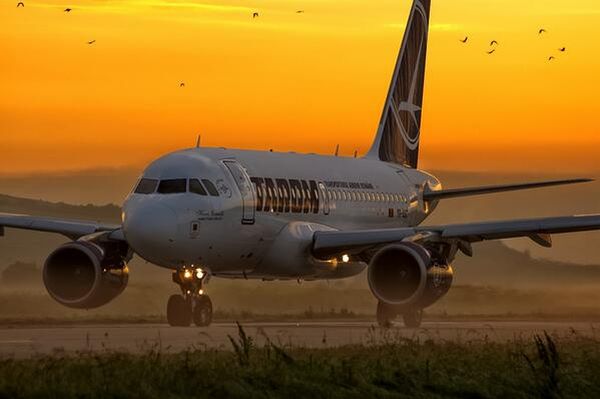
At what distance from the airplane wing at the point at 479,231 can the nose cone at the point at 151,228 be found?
6062 millimetres

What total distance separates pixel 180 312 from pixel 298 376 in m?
17.1

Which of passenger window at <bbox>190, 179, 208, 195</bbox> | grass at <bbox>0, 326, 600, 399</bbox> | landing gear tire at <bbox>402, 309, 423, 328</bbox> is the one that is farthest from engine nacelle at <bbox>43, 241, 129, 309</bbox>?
grass at <bbox>0, 326, 600, 399</bbox>

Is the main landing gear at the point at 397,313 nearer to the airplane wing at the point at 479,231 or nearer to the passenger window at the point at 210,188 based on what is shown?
the airplane wing at the point at 479,231

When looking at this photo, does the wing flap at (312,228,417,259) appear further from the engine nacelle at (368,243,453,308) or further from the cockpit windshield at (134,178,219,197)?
the cockpit windshield at (134,178,219,197)

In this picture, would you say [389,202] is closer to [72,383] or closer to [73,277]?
[73,277]

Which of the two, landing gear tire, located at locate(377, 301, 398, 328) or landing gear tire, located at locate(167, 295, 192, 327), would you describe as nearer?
landing gear tire, located at locate(167, 295, 192, 327)

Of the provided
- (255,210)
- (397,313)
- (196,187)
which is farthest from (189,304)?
(397,313)

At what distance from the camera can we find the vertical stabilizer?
52.6m

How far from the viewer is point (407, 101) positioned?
2132 inches

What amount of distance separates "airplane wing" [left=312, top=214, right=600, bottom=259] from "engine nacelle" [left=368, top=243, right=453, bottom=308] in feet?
2.42

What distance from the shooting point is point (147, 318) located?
45.2 metres

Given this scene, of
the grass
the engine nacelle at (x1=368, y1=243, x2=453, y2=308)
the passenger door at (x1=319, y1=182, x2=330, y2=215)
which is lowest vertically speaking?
the grass

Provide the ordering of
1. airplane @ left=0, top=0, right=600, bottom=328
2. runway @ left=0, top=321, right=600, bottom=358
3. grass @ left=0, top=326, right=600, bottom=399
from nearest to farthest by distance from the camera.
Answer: grass @ left=0, top=326, right=600, bottom=399 < runway @ left=0, top=321, right=600, bottom=358 < airplane @ left=0, top=0, right=600, bottom=328

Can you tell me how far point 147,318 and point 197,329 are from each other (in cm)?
914
